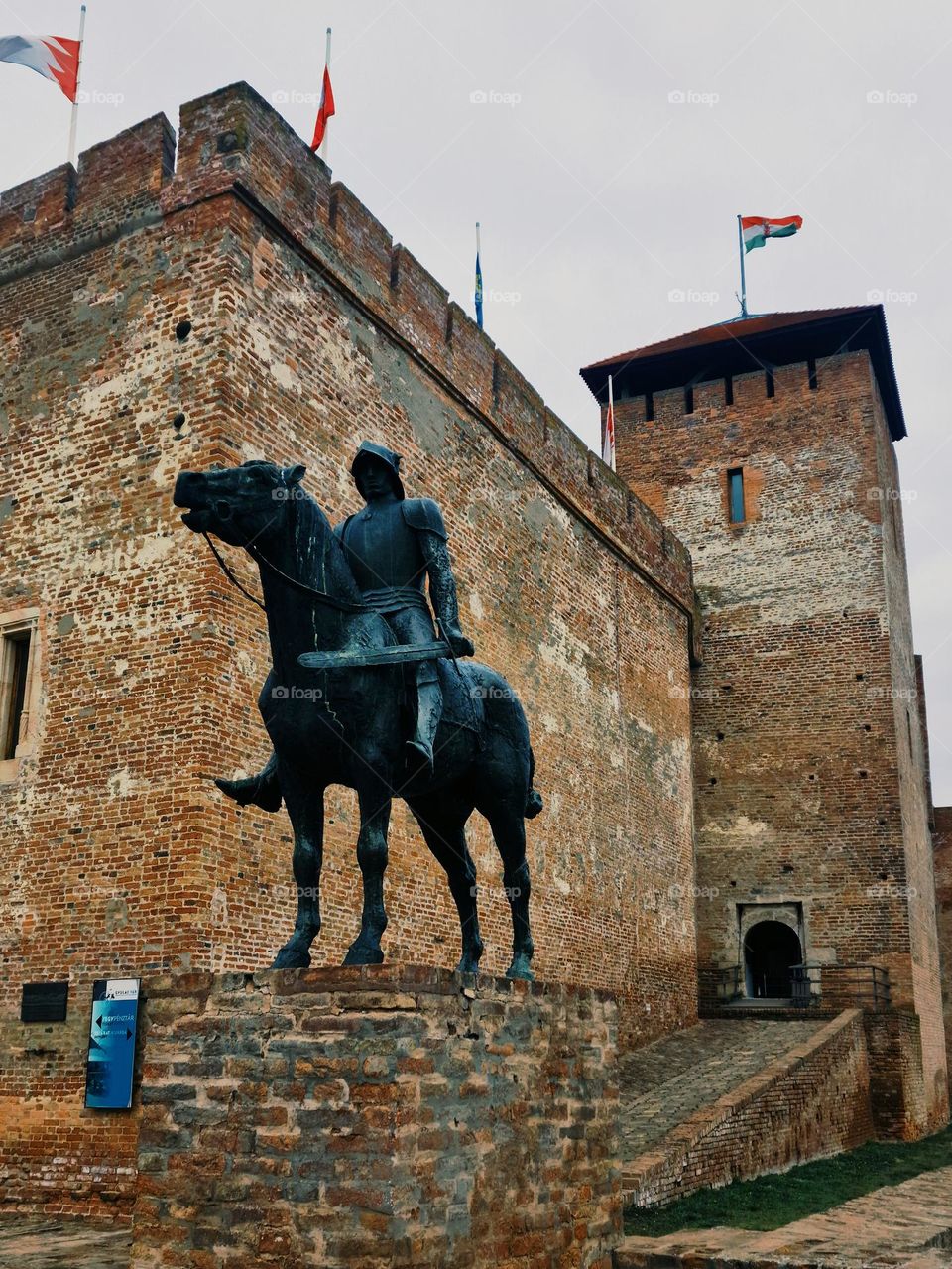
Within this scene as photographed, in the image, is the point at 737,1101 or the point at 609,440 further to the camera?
the point at 609,440

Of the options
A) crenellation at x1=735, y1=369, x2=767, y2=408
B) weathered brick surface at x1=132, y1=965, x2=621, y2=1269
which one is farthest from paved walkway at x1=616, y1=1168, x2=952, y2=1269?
crenellation at x1=735, y1=369, x2=767, y2=408

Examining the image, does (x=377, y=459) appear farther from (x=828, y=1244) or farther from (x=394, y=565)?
(x=828, y=1244)

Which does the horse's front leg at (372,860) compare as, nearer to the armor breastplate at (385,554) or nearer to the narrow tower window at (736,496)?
the armor breastplate at (385,554)

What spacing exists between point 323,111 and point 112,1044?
30.5 feet

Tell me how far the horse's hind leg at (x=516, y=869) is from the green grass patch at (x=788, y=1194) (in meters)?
2.96

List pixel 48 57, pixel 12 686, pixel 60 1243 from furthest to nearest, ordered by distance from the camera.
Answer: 1. pixel 48 57
2. pixel 12 686
3. pixel 60 1243

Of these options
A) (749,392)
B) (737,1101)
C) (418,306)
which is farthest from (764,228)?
(737,1101)

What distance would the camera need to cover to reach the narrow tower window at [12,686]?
35.0 feet

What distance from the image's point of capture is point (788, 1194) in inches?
441

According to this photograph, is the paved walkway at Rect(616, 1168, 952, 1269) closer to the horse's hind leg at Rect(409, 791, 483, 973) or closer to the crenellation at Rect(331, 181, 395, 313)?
the horse's hind leg at Rect(409, 791, 483, 973)

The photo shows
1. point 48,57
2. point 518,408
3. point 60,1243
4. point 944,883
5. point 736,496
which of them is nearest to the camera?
point 60,1243

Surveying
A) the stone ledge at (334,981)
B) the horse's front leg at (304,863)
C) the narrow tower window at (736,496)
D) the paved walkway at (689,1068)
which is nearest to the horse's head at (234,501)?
the horse's front leg at (304,863)

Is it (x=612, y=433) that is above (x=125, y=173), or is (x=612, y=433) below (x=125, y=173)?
above

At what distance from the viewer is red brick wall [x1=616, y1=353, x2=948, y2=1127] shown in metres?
19.6
